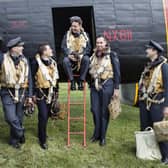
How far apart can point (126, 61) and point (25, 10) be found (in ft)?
7.56

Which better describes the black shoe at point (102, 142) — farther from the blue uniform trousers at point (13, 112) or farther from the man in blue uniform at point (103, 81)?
the blue uniform trousers at point (13, 112)

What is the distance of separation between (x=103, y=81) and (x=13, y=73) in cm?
162

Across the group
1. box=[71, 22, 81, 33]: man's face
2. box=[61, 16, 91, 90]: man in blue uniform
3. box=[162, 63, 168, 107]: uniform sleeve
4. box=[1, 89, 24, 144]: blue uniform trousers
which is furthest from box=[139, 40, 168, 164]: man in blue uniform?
box=[1, 89, 24, 144]: blue uniform trousers

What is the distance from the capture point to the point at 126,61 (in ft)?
29.0

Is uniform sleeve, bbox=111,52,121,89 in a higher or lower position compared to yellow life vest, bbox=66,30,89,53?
lower

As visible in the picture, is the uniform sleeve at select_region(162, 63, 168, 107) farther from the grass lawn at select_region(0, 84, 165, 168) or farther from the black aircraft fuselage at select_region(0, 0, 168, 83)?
the black aircraft fuselage at select_region(0, 0, 168, 83)

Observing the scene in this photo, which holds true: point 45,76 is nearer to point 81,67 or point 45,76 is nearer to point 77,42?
point 81,67

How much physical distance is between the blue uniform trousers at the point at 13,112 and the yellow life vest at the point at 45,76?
47 cm

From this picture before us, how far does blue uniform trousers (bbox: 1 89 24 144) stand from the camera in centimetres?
726

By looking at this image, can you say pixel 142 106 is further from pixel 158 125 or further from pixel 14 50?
pixel 14 50

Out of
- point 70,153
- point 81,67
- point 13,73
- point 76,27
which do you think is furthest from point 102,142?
point 76,27

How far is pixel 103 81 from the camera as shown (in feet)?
25.2

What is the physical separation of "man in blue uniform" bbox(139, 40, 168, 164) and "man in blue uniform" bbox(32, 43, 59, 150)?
162 cm

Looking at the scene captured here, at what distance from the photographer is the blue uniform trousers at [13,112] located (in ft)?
23.8
